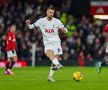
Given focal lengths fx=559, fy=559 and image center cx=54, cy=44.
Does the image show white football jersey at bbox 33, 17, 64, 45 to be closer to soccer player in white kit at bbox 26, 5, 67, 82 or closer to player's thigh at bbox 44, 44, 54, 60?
soccer player in white kit at bbox 26, 5, 67, 82

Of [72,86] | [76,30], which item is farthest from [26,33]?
[72,86]

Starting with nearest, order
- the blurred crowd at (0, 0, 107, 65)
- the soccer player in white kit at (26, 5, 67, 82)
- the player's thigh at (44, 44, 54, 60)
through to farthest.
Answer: the player's thigh at (44, 44, 54, 60)
the soccer player in white kit at (26, 5, 67, 82)
the blurred crowd at (0, 0, 107, 65)

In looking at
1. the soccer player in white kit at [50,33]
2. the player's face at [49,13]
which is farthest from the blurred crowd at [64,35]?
the player's face at [49,13]

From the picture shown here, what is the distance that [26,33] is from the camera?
32125mm

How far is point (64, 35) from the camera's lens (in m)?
32.3

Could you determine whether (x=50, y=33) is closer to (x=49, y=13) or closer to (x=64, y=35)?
(x=49, y=13)

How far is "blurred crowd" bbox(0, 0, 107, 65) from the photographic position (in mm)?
31344

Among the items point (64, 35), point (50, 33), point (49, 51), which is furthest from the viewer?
point (64, 35)

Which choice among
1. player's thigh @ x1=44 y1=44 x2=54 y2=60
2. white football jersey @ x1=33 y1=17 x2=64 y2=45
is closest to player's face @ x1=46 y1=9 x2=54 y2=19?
white football jersey @ x1=33 y1=17 x2=64 y2=45

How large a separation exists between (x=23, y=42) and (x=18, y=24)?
6.20ft

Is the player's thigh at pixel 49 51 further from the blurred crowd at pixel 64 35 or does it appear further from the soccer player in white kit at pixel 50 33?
the blurred crowd at pixel 64 35

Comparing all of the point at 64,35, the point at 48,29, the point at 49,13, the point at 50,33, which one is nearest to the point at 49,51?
the point at 50,33

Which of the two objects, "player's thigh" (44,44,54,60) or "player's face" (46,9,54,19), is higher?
"player's face" (46,9,54,19)

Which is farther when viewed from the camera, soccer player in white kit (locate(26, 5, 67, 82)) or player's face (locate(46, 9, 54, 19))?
soccer player in white kit (locate(26, 5, 67, 82))
